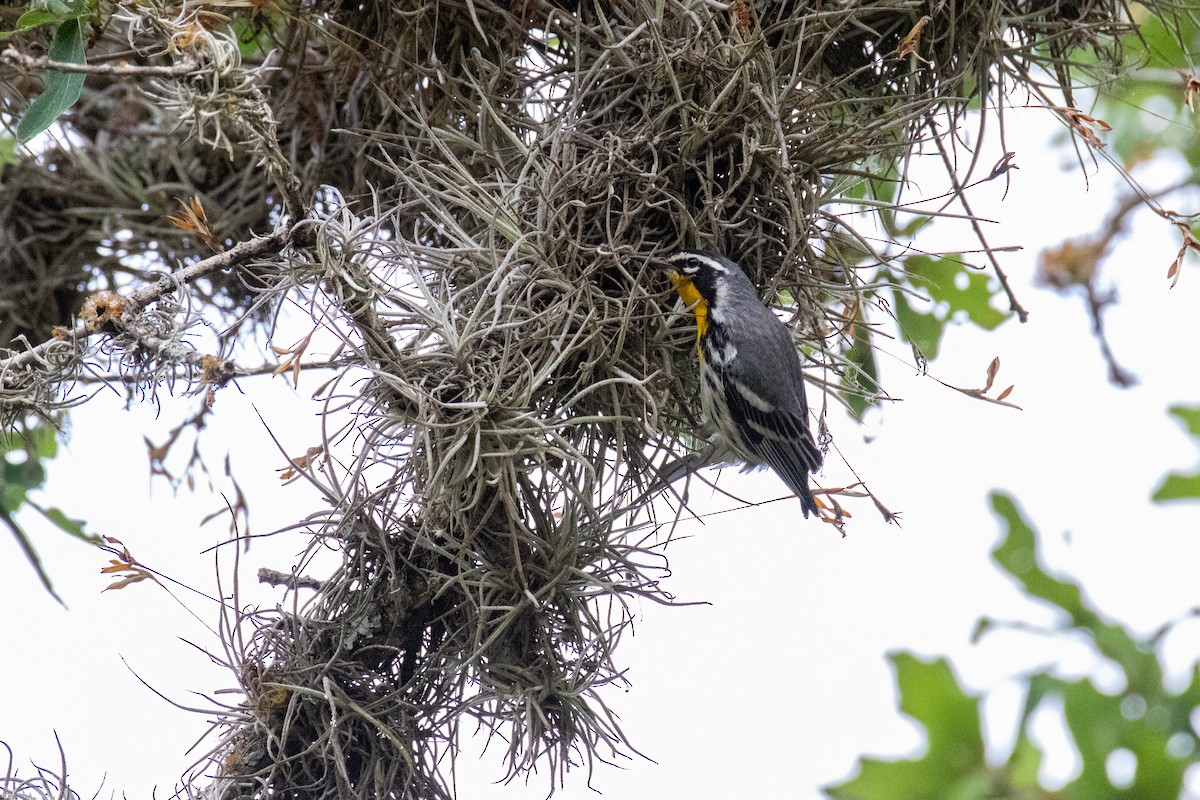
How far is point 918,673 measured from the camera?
1.69m

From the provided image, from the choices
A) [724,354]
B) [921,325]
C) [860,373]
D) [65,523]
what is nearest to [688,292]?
[724,354]

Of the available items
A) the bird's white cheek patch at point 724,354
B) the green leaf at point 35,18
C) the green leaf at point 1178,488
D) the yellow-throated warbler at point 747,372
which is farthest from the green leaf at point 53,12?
the green leaf at point 1178,488

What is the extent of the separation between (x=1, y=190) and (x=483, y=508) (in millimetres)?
1582

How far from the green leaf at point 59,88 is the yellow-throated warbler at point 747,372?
103cm

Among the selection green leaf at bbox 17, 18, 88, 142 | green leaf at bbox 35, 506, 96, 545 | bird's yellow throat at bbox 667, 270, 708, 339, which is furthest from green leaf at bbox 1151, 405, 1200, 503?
green leaf at bbox 35, 506, 96, 545

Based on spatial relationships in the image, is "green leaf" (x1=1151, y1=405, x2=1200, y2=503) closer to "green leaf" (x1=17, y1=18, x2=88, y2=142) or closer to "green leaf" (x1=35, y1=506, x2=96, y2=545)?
"green leaf" (x1=17, y1=18, x2=88, y2=142)

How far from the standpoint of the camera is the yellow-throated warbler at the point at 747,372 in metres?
2.15

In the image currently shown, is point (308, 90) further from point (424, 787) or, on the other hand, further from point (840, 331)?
point (424, 787)

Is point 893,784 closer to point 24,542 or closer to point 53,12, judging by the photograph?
point 53,12

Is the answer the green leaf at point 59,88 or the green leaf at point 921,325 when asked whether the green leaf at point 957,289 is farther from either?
the green leaf at point 59,88

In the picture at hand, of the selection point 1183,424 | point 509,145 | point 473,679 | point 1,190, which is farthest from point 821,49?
point 1,190

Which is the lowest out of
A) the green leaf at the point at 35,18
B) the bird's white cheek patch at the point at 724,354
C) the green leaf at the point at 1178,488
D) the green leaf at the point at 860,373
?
the green leaf at the point at 1178,488

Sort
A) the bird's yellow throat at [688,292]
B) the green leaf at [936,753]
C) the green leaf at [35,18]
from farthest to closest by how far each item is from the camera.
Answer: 1. the bird's yellow throat at [688,292]
2. the green leaf at [35,18]
3. the green leaf at [936,753]

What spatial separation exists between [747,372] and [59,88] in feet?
4.17
